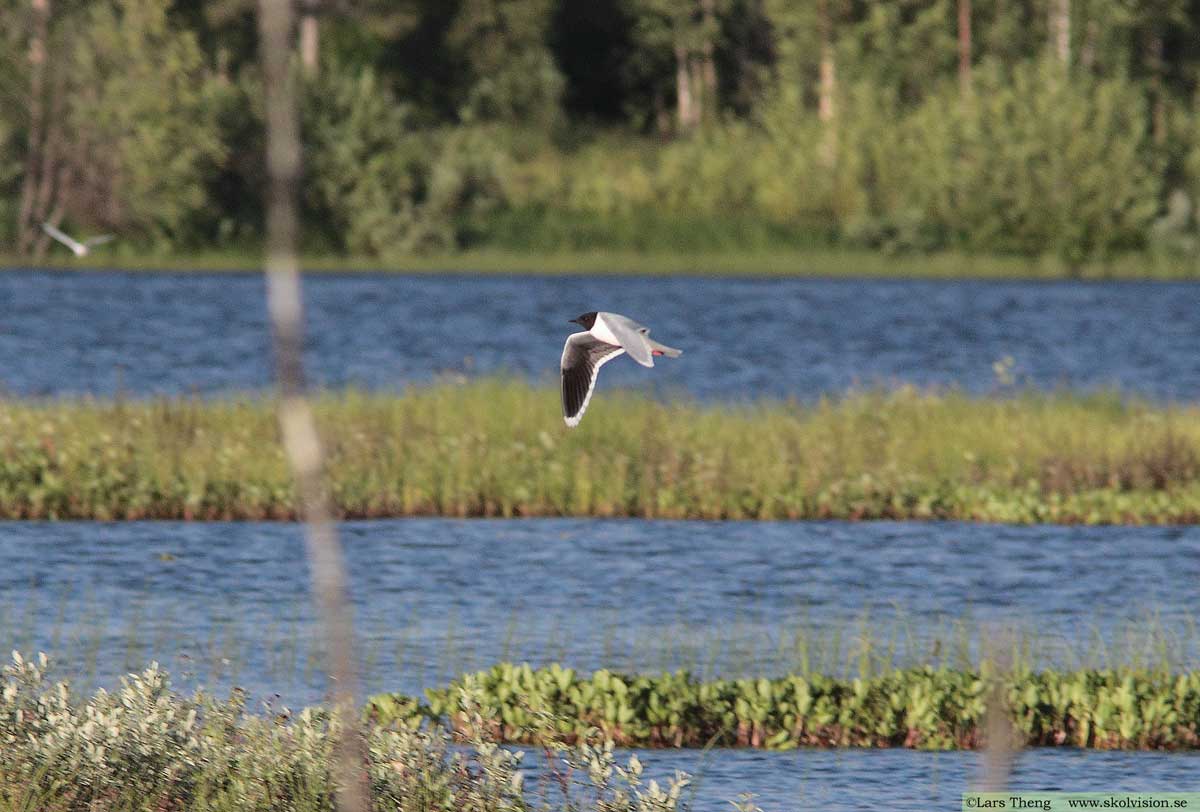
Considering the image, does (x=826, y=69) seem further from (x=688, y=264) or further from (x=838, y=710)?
(x=838, y=710)

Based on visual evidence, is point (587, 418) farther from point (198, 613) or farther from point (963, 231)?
point (963, 231)

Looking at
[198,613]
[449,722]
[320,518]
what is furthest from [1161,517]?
[320,518]

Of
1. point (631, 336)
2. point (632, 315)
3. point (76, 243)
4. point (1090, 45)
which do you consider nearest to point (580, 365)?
point (631, 336)

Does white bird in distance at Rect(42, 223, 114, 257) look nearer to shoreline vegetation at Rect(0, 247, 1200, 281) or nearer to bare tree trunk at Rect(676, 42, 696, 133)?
shoreline vegetation at Rect(0, 247, 1200, 281)

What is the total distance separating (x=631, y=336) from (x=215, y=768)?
3.49 m

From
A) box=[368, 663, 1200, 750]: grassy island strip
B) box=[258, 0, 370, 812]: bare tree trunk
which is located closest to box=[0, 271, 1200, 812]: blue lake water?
box=[368, 663, 1200, 750]: grassy island strip

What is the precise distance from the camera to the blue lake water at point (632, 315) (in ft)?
144

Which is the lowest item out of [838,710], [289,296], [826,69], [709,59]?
[838,710]

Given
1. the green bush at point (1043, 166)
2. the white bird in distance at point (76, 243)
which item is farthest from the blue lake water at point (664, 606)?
the green bush at point (1043, 166)

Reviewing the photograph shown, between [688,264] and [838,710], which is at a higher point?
[838,710]

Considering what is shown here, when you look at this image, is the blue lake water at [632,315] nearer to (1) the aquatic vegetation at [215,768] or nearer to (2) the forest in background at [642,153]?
(2) the forest in background at [642,153]

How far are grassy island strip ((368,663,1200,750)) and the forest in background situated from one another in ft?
173

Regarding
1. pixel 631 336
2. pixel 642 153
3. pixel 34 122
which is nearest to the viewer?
pixel 631 336

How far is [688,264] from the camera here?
69.2 meters
